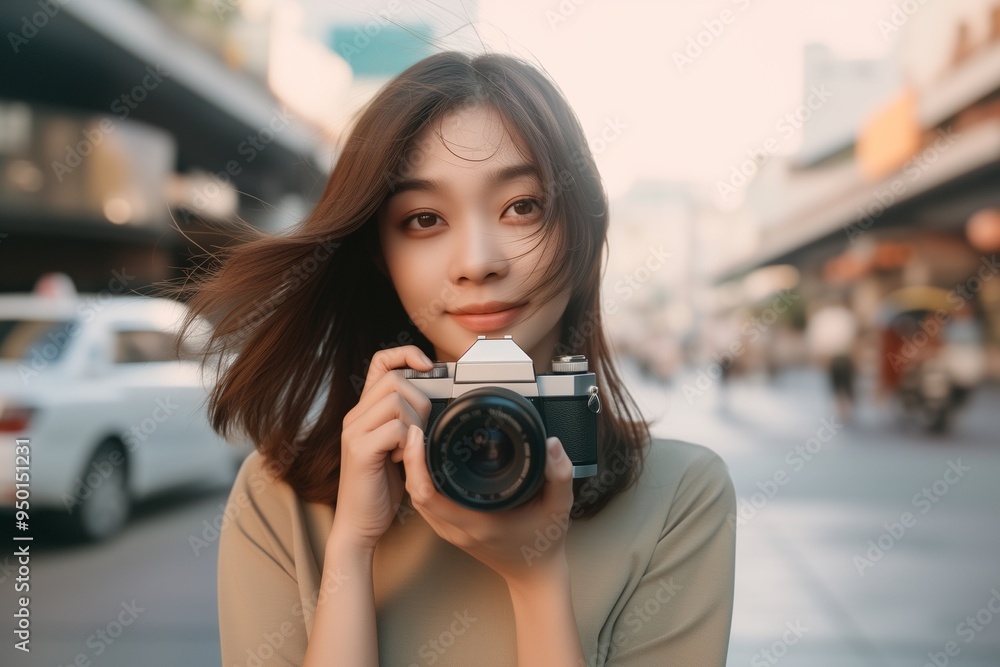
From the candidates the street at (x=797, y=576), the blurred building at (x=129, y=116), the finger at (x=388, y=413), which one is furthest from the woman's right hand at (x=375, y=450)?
the blurred building at (x=129, y=116)

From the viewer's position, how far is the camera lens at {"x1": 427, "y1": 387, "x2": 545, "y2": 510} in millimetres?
1151

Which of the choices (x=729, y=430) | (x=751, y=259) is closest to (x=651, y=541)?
(x=729, y=430)

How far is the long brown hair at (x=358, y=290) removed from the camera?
144 cm

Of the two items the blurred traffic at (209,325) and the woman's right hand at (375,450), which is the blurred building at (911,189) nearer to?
the blurred traffic at (209,325)

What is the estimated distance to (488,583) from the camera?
144 cm

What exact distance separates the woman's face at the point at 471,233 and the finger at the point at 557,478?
282 mm

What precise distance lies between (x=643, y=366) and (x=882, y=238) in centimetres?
780

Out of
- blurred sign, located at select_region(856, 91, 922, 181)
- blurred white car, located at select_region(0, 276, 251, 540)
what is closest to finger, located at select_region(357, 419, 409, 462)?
blurred white car, located at select_region(0, 276, 251, 540)

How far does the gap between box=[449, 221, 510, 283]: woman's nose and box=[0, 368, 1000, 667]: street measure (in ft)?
1.67

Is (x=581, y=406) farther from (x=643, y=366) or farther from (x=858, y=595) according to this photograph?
(x=643, y=366)

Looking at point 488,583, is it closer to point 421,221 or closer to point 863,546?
point 421,221

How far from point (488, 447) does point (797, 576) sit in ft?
14.3

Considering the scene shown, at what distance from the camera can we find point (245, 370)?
5.17 ft

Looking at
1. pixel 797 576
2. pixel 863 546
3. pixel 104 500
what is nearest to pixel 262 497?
pixel 797 576
